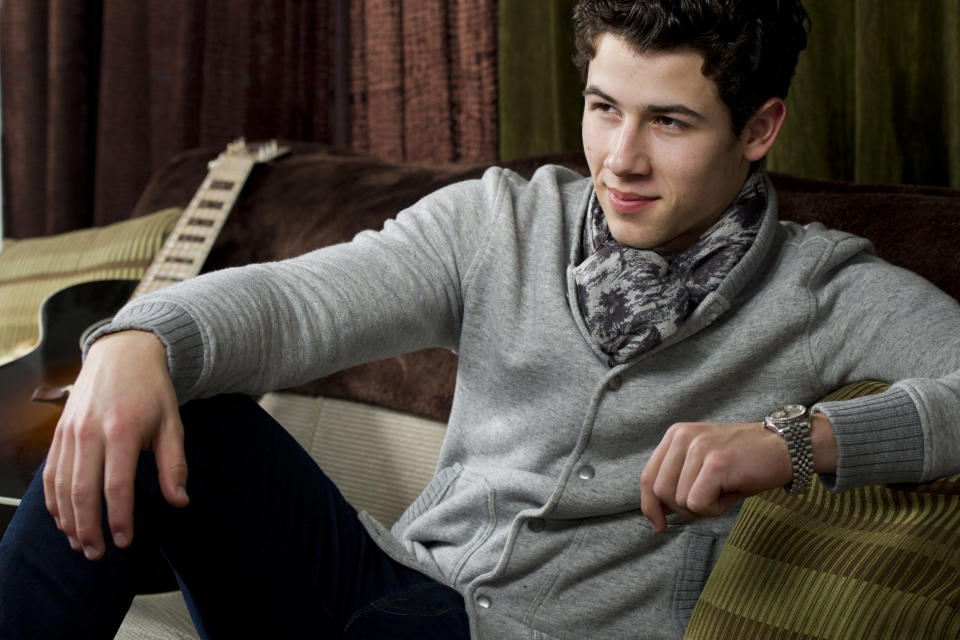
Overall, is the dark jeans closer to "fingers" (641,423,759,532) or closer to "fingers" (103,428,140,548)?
"fingers" (103,428,140,548)

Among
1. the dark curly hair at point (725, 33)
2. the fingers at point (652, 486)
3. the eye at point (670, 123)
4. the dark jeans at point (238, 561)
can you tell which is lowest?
the dark jeans at point (238, 561)

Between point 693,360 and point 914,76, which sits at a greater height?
point 914,76

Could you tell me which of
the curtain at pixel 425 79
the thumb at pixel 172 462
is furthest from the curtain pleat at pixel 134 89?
the thumb at pixel 172 462

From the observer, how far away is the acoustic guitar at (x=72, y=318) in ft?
4.70

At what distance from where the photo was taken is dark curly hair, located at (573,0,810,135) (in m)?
1.01

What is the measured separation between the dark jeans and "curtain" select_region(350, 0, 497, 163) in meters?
1.22

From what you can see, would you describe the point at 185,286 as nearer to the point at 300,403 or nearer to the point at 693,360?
the point at 693,360

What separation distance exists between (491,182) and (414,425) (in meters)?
0.56

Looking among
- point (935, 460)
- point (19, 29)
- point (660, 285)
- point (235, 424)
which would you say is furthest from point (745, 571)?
point (19, 29)

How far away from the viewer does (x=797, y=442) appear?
0.89 meters

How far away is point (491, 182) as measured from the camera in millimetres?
1199

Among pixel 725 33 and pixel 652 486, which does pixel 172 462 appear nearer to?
pixel 652 486

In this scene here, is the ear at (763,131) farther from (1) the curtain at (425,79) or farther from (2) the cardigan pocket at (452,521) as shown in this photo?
(1) the curtain at (425,79)

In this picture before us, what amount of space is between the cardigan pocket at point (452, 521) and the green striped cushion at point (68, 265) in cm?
95
